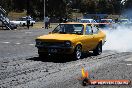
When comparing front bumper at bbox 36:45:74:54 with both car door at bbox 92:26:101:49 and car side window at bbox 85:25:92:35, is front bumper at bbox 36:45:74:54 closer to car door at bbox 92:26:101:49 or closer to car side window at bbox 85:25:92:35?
car side window at bbox 85:25:92:35

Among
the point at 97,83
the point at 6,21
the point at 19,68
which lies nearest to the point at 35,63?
the point at 19,68

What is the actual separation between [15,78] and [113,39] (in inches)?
609

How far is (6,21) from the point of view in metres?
42.2

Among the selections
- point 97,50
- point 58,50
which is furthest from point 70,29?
point 97,50

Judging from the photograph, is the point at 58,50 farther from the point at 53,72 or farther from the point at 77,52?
the point at 53,72

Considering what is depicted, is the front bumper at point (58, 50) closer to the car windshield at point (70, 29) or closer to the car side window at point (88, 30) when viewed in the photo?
the car windshield at point (70, 29)

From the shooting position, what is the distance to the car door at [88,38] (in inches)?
600

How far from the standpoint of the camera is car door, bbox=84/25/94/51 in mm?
15227

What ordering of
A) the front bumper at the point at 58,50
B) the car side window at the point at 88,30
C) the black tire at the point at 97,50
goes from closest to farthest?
the front bumper at the point at 58,50
the car side window at the point at 88,30
the black tire at the point at 97,50

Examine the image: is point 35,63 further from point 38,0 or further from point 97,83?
point 38,0

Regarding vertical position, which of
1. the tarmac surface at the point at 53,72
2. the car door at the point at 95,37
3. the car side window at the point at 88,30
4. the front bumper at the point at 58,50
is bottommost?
the tarmac surface at the point at 53,72

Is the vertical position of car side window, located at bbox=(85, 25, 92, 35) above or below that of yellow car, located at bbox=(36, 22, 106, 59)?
above

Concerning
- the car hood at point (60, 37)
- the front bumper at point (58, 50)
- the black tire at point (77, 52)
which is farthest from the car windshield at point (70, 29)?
the front bumper at point (58, 50)

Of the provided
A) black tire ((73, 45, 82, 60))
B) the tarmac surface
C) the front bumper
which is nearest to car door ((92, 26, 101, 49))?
black tire ((73, 45, 82, 60))
